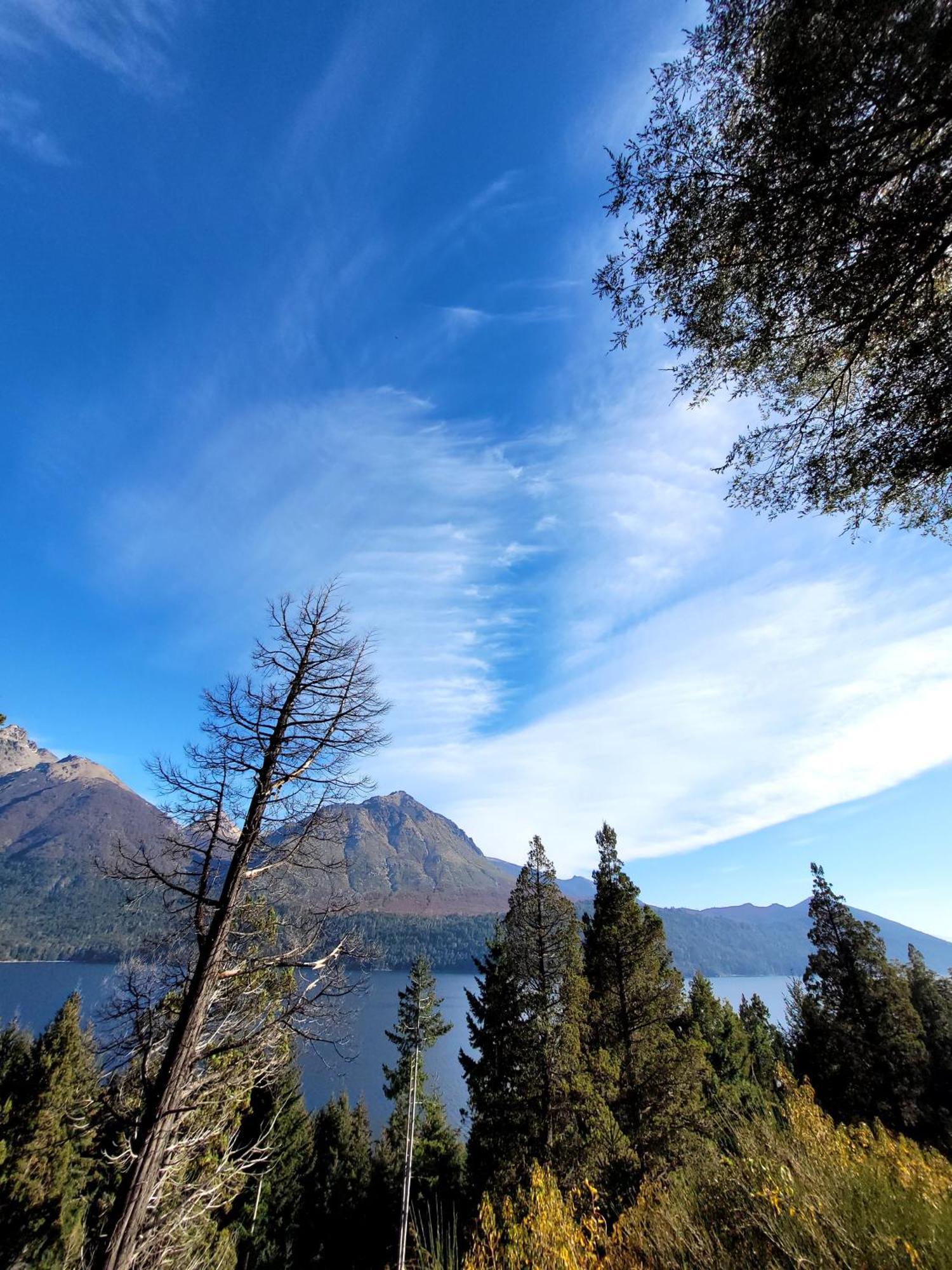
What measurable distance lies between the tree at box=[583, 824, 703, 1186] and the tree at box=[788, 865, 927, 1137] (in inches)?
273

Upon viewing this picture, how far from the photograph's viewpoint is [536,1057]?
565 inches

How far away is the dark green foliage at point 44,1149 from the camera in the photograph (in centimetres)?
1416

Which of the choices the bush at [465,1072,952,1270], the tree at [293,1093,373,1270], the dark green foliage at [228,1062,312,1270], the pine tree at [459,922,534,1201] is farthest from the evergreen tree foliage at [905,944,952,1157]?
the tree at [293,1093,373,1270]

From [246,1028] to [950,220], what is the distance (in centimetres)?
1104

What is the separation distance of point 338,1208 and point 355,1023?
6389 cm

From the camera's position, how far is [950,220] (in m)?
3.99

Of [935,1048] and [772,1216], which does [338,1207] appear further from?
[772,1216]

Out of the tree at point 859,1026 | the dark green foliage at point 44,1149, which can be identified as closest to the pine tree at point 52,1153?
the dark green foliage at point 44,1149

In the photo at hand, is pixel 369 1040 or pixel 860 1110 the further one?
pixel 369 1040

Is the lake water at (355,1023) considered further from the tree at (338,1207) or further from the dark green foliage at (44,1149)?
the tree at (338,1207)

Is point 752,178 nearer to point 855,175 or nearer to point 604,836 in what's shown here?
point 855,175

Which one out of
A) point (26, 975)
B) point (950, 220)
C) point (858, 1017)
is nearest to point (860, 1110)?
point (858, 1017)

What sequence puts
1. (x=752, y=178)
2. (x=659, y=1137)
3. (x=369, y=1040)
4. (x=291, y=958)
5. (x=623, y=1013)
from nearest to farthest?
(x=752, y=178)
(x=291, y=958)
(x=659, y=1137)
(x=623, y=1013)
(x=369, y=1040)

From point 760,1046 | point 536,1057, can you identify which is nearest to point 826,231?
point 536,1057
